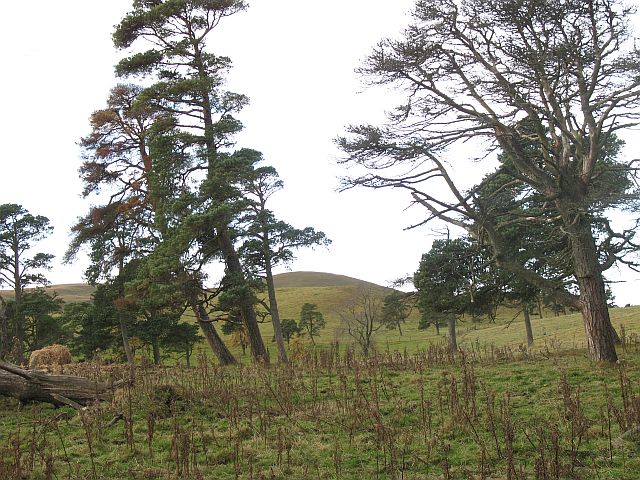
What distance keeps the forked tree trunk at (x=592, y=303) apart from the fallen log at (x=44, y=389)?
952 centimetres

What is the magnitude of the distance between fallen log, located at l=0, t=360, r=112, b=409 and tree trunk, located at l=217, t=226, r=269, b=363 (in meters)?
7.72

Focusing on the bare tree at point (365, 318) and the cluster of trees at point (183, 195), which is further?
the bare tree at point (365, 318)

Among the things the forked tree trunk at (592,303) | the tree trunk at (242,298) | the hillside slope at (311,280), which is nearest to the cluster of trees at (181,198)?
the tree trunk at (242,298)

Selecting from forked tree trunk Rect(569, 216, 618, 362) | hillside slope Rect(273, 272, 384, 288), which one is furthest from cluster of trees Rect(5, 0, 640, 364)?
hillside slope Rect(273, 272, 384, 288)

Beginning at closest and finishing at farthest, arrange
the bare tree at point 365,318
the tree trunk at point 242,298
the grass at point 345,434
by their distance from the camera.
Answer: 1. the grass at point 345,434
2. the tree trunk at point 242,298
3. the bare tree at point 365,318

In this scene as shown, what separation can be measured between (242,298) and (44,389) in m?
8.29

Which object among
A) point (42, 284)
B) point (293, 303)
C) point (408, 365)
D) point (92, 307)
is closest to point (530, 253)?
point (408, 365)

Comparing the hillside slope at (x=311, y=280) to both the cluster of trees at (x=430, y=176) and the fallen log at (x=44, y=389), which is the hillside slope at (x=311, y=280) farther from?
the fallen log at (x=44, y=389)

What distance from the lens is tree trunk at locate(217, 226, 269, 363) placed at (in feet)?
56.1

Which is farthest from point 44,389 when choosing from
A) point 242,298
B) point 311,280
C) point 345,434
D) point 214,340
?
point 311,280

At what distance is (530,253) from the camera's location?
715 inches

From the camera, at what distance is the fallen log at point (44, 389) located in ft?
29.2

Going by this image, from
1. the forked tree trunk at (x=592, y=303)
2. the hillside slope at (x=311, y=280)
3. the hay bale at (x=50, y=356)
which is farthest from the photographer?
the hillside slope at (x=311, y=280)

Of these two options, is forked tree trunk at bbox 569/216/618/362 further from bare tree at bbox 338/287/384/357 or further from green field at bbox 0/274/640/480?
bare tree at bbox 338/287/384/357
